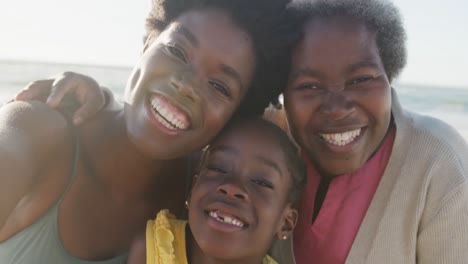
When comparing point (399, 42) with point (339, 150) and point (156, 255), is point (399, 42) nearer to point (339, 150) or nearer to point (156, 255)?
point (339, 150)

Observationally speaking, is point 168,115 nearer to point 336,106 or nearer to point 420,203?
point 336,106

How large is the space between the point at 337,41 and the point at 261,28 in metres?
0.29

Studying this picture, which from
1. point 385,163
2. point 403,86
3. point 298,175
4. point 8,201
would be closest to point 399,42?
point 385,163

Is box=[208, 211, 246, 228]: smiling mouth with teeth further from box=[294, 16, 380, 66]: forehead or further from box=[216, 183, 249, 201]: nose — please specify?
box=[294, 16, 380, 66]: forehead

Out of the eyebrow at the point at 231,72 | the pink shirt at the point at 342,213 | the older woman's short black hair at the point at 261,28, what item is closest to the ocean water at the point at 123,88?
the older woman's short black hair at the point at 261,28

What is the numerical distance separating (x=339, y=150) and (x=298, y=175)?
0.65 feet

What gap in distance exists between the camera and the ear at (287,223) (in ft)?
7.52

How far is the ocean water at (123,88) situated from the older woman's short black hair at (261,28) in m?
8.71

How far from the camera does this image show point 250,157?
2.21m

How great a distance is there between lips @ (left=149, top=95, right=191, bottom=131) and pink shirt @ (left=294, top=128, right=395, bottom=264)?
2.17 ft

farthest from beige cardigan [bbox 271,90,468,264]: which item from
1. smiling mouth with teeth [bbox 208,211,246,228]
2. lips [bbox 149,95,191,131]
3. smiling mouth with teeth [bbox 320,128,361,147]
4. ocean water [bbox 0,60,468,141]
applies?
ocean water [bbox 0,60,468,141]

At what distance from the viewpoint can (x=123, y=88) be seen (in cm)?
1204

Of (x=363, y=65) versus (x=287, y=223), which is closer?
(x=363, y=65)

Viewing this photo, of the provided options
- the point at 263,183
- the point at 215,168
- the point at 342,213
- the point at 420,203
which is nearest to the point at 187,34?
the point at 215,168
